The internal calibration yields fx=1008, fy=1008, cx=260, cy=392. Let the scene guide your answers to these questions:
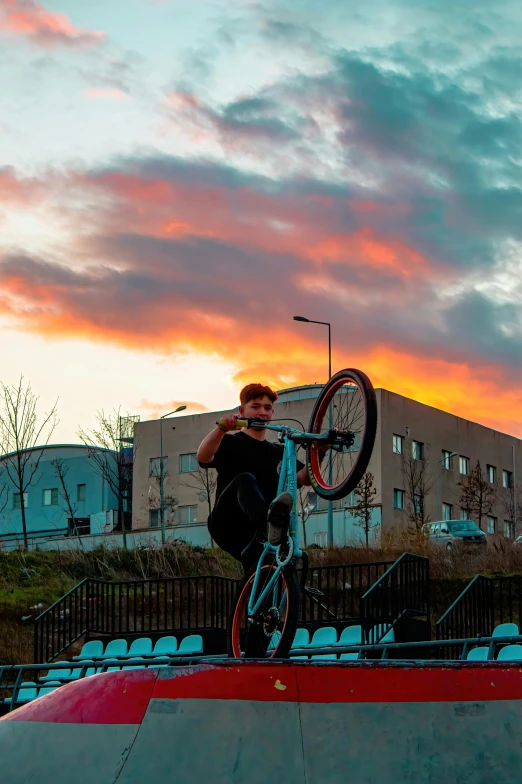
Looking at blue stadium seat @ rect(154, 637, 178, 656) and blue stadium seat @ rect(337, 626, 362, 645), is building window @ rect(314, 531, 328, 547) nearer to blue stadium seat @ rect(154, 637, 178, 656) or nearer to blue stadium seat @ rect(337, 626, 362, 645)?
blue stadium seat @ rect(154, 637, 178, 656)

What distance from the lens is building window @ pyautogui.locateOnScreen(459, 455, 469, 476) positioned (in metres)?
69.4

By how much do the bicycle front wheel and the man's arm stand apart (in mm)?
891

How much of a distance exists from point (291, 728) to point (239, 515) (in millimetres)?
2779

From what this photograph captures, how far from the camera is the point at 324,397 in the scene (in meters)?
7.91

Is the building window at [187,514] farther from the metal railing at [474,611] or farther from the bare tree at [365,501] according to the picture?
the metal railing at [474,611]

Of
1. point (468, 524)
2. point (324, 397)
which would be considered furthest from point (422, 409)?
point (324, 397)

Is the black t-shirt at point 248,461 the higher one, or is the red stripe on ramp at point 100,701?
the black t-shirt at point 248,461

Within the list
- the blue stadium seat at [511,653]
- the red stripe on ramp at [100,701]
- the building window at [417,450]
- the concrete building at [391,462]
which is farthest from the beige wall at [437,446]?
the red stripe on ramp at [100,701]

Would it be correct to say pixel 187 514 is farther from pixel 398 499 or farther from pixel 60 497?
pixel 398 499

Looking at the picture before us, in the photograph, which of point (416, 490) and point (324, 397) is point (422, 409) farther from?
point (324, 397)

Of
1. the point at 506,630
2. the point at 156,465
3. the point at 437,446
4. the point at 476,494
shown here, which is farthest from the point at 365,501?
the point at 156,465

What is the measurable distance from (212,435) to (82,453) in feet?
248

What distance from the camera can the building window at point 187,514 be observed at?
7075 centimetres

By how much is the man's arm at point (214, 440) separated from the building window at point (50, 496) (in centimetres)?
7645
